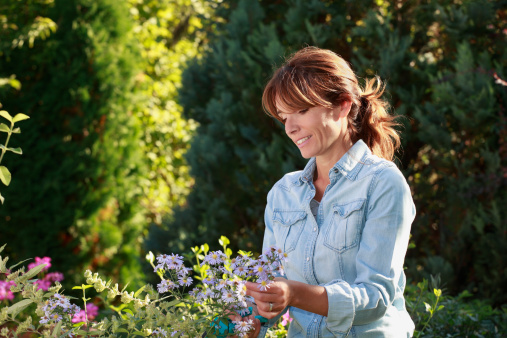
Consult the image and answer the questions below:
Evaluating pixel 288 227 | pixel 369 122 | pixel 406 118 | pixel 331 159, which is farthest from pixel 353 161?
pixel 406 118

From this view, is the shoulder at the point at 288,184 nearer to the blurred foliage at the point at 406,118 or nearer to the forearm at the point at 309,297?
the forearm at the point at 309,297

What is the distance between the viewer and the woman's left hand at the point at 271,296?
144 centimetres

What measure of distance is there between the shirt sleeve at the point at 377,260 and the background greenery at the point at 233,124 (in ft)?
4.96

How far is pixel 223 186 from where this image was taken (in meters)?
4.01

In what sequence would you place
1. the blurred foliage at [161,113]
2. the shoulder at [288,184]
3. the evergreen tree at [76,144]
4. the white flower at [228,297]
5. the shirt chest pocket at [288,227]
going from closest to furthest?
1. the white flower at [228,297]
2. the shirt chest pocket at [288,227]
3. the shoulder at [288,184]
4. the evergreen tree at [76,144]
5. the blurred foliage at [161,113]

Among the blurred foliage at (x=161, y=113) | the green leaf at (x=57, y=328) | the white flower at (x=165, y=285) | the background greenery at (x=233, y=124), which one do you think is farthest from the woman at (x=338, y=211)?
the blurred foliage at (x=161, y=113)

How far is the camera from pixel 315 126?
74.0 inches

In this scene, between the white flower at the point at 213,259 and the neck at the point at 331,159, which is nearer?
the white flower at the point at 213,259

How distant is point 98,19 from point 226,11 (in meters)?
1.62

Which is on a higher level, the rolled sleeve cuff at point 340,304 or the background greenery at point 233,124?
the rolled sleeve cuff at point 340,304

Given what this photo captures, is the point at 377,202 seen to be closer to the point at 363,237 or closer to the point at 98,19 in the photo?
the point at 363,237

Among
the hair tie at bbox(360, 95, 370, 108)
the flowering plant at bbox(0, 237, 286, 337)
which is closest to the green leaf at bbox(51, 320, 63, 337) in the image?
the flowering plant at bbox(0, 237, 286, 337)

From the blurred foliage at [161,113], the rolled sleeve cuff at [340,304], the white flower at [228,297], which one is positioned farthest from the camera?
the blurred foliage at [161,113]

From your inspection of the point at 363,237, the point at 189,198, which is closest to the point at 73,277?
the point at 189,198
